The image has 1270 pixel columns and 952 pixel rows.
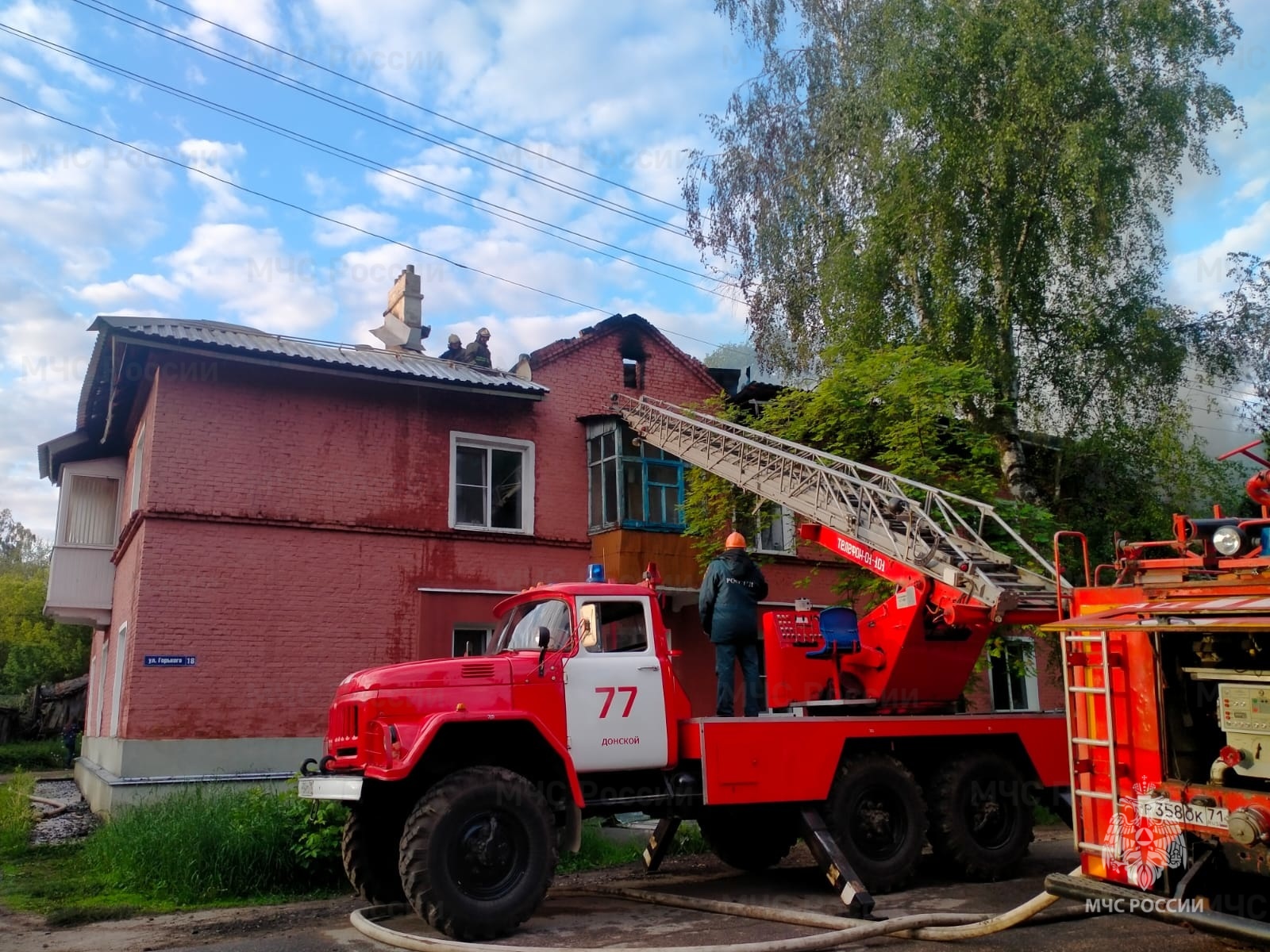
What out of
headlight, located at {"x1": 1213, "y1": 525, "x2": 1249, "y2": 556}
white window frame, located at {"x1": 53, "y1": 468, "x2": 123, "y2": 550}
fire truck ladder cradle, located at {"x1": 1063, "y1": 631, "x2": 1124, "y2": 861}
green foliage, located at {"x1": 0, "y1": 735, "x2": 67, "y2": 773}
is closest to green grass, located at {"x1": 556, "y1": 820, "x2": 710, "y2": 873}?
fire truck ladder cradle, located at {"x1": 1063, "y1": 631, "x2": 1124, "y2": 861}

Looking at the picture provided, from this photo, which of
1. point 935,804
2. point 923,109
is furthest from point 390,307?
point 935,804

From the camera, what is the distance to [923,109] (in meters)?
15.6

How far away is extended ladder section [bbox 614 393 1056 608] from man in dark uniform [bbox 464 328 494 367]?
3.94m

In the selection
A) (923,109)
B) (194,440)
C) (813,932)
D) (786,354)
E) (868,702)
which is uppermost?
(923,109)

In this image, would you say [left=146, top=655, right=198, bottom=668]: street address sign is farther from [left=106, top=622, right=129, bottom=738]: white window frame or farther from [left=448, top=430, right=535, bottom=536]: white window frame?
[left=448, top=430, right=535, bottom=536]: white window frame

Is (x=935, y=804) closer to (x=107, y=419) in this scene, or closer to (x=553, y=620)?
(x=553, y=620)

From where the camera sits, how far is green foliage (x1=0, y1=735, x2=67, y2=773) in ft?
90.1

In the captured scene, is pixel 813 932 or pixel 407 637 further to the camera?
pixel 407 637

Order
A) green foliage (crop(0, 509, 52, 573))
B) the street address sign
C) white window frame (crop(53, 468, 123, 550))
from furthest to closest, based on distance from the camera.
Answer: green foliage (crop(0, 509, 52, 573)) → white window frame (crop(53, 468, 123, 550)) → the street address sign

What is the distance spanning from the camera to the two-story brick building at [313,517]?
530 inches

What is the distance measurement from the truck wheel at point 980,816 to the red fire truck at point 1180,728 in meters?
3.39

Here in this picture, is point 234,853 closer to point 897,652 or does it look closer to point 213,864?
point 213,864

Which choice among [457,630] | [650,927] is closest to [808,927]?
[650,927]

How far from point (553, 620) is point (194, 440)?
7.83 metres
